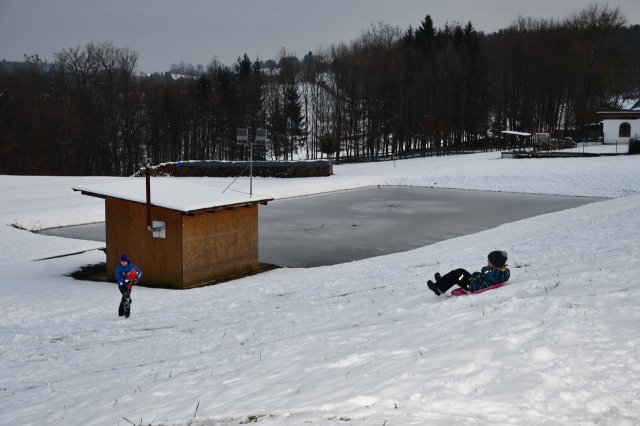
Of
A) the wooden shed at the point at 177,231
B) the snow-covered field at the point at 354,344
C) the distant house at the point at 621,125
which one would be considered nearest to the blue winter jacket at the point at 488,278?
the snow-covered field at the point at 354,344

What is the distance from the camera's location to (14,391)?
9.42 meters

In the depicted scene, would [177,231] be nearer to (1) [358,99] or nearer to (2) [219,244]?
(2) [219,244]

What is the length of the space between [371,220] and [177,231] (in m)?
14.9

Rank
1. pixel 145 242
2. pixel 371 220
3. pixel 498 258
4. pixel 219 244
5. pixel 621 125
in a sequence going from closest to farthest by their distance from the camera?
pixel 498 258
pixel 145 242
pixel 219 244
pixel 371 220
pixel 621 125

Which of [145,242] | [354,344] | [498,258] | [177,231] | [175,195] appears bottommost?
[354,344]

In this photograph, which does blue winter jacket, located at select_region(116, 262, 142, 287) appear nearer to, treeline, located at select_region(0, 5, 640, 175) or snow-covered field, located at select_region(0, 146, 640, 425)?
snow-covered field, located at select_region(0, 146, 640, 425)

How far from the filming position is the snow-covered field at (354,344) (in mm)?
6293

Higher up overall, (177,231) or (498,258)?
(498,258)

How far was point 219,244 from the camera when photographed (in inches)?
782

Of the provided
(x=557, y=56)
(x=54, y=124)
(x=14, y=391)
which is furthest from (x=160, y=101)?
(x=14, y=391)

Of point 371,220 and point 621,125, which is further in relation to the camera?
point 621,125

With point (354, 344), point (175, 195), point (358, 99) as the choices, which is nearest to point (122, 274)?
point (175, 195)

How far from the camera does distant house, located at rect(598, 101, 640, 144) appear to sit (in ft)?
218

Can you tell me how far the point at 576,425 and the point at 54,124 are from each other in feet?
251
